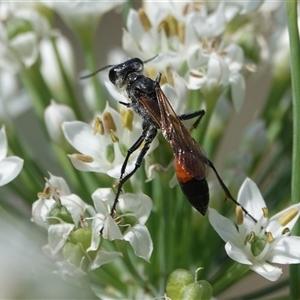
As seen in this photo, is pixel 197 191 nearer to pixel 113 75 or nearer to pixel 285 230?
pixel 285 230

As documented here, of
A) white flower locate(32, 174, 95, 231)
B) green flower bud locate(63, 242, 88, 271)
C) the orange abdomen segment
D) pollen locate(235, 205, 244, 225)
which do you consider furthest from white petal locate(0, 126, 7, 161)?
pollen locate(235, 205, 244, 225)

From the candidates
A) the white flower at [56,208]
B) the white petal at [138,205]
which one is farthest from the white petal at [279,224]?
the white flower at [56,208]

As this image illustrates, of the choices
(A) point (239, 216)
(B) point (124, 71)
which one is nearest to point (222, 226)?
(A) point (239, 216)

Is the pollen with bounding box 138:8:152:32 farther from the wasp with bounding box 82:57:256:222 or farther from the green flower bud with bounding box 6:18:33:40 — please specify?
the green flower bud with bounding box 6:18:33:40

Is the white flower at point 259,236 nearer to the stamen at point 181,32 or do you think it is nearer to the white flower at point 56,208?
the white flower at point 56,208

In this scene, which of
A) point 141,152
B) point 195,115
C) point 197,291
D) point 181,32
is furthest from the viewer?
point 181,32

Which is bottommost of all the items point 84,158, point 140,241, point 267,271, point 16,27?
point 267,271

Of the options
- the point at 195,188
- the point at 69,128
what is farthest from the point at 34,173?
the point at 195,188

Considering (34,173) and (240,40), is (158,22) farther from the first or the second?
(34,173)
